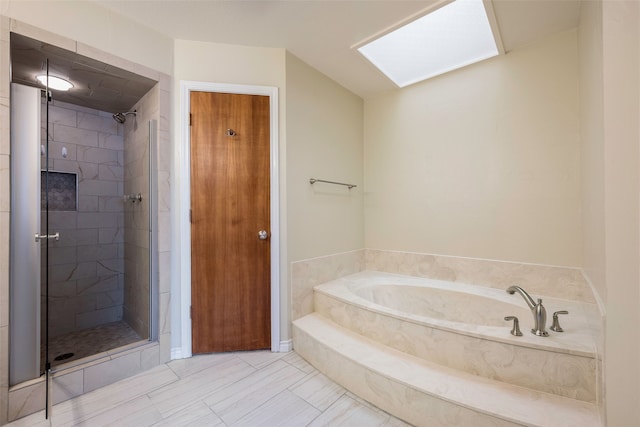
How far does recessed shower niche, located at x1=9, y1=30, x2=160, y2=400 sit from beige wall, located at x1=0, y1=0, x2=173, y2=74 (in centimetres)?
11

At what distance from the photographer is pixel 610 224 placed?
988mm

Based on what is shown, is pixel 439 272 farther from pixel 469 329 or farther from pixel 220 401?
pixel 220 401

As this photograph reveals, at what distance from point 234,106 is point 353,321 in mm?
1854

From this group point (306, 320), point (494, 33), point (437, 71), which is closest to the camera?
point (494, 33)

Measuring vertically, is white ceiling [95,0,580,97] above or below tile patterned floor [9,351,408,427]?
above

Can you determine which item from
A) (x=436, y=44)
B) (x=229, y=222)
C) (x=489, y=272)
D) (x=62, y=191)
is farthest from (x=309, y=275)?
(x=62, y=191)

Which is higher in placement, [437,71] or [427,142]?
[437,71]

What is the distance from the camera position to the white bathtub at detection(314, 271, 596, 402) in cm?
127

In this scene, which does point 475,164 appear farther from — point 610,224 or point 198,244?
point 198,244

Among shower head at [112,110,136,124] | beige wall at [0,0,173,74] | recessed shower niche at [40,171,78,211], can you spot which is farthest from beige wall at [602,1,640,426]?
recessed shower niche at [40,171,78,211]

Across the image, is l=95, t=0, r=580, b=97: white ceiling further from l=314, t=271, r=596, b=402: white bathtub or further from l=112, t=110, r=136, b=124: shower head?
l=314, t=271, r=596, b=402: white bathtub

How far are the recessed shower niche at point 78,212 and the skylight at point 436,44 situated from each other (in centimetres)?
183

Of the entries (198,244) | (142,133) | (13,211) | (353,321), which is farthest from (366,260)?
(13,211)

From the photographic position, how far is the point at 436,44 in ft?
7.00
